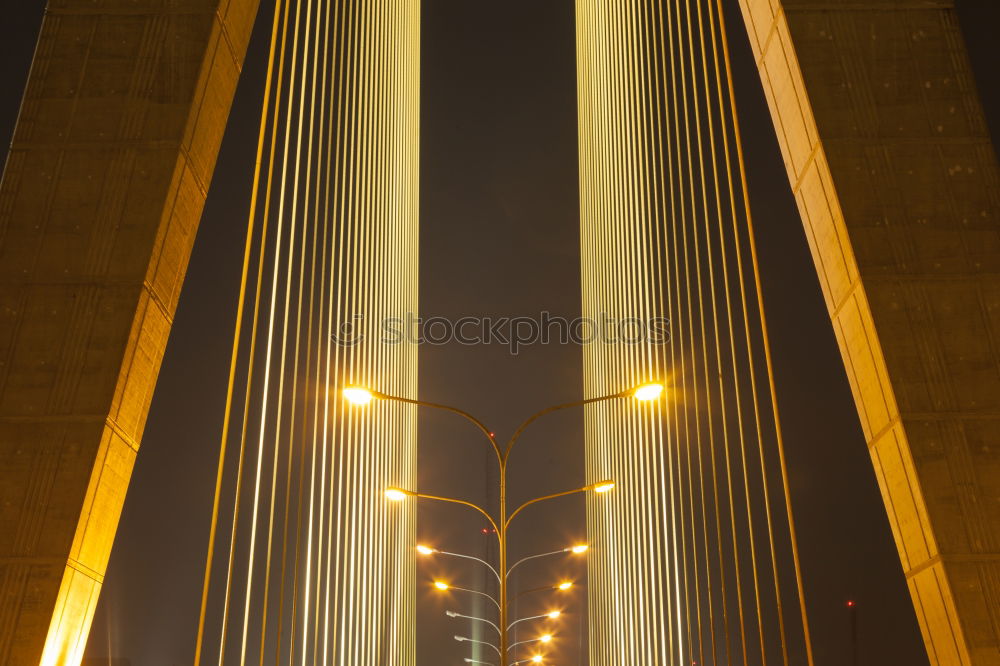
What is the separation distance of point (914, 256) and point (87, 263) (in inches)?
183

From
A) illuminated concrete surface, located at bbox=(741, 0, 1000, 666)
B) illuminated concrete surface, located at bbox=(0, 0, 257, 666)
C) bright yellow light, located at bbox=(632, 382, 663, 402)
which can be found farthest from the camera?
bright yellow light, located at bbox=(632, 382, 663, 402)

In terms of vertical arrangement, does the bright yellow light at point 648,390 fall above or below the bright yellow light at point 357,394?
below

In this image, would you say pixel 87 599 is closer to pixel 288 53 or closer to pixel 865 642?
pixel 288 53

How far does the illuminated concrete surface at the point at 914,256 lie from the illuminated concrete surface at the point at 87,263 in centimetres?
378

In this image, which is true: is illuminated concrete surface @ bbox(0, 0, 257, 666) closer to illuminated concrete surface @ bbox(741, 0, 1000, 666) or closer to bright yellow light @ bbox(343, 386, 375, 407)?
bright yellow light @ bbox(343, 386, 375, 407)

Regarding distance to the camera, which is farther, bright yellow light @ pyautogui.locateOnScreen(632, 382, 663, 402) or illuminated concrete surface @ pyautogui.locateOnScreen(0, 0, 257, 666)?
bright yellow light @ pyautogui.locateOnScreen(632, 382, 663, 402)

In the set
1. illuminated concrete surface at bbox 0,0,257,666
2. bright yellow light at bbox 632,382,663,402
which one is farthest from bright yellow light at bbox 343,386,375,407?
illuminated concrete surface at bbox 0,0,257,666

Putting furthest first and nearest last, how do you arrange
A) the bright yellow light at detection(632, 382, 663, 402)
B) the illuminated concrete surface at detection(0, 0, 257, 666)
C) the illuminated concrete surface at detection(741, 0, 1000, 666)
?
the bright yellow light at detection(632, 382, 663, 402)
the illuminated concrete surface at detection(741, 0, 1000, 666)
the illuminated concrete surface at detection(0, 0, 257, 666)

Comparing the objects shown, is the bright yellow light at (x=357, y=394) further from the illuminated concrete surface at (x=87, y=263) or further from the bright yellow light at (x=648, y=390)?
the illuminated concrete surface at (x=87, y=263)

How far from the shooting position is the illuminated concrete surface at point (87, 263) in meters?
4.95

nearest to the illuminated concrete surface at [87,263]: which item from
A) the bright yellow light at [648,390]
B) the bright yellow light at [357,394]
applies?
the bright yellow light at [357,394]

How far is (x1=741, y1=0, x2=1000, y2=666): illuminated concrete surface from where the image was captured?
5.20m

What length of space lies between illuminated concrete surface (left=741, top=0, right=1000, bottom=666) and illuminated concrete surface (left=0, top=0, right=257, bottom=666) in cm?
378

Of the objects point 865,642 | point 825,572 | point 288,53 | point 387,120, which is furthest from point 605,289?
point 865,642
